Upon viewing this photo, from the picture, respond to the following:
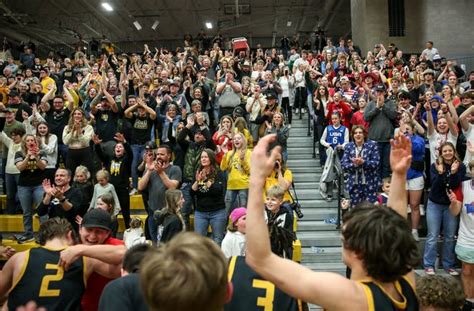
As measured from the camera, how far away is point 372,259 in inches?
80.3

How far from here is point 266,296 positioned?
290 cm

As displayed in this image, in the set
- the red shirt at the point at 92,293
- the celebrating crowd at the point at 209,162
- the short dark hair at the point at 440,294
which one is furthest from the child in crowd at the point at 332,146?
the red shirt at the point at 92,293

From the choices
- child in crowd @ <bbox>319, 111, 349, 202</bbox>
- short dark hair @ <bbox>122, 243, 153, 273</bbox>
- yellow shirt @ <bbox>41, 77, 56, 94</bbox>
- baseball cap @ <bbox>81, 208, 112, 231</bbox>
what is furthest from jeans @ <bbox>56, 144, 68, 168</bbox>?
short dark hair @ <bbox>122, 243, 153, 273</bbox>

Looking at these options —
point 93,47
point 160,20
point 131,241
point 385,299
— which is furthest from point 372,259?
point 160,20

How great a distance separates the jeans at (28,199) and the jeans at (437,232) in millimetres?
6098

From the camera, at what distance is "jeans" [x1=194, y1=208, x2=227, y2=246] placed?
7375 mm

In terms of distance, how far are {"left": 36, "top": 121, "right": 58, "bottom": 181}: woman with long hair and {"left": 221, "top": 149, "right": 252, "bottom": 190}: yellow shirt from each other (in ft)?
10.4

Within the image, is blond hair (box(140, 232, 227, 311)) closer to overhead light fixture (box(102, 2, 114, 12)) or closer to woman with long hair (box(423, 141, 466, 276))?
woman with long hair (box(423, 141, 466, 276))

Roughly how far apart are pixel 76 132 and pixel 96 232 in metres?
5.68

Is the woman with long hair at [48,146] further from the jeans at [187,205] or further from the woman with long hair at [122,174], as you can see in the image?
the jeans at [187,205]

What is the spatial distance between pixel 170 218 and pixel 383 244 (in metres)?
4.09

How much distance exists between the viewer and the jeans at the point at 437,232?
6961 mm

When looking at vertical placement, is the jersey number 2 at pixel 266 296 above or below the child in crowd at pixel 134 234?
above

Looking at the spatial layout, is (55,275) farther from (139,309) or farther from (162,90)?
(162,90)
